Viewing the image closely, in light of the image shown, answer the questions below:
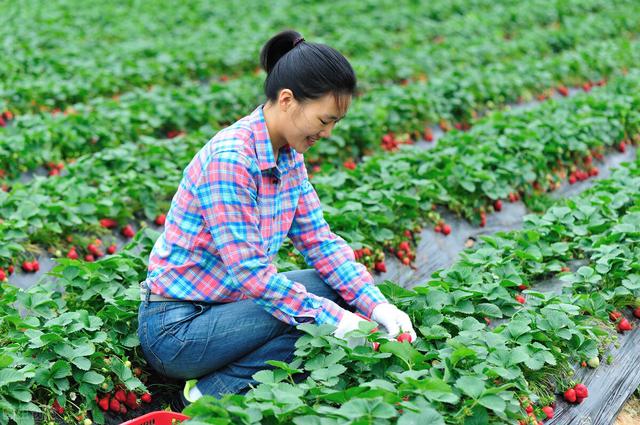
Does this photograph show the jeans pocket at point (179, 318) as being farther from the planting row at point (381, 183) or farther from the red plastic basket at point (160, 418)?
the planting row at point (381, 183)

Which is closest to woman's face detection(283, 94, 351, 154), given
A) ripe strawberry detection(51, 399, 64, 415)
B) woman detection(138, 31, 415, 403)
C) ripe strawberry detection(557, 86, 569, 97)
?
woman detection(138, 31, 415, 403)

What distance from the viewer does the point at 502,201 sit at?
5.20m

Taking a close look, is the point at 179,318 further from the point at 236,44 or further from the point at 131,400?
the point at 236,44

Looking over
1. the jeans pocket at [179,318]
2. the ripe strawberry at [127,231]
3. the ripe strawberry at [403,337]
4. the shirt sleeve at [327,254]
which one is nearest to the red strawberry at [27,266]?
the ripe strawberry at [127,231]

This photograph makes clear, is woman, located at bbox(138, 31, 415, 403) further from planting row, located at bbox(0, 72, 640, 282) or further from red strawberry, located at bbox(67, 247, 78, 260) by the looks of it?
red strawberry, located at bbox(67, 247, 78, 260)

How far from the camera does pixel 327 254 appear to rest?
3.15 meters

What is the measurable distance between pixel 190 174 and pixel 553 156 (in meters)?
3.62

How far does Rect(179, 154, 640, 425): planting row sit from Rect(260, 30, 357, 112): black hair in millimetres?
863

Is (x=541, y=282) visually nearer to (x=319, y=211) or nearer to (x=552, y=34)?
(x=319, y=211)

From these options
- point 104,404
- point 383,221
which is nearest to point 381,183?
point 383,221

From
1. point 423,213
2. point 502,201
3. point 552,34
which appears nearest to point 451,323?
point 423,213

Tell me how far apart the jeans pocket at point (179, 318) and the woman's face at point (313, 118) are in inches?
29.9

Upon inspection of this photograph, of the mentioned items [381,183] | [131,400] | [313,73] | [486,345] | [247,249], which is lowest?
[131,400]

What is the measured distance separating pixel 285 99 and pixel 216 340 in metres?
0.95
